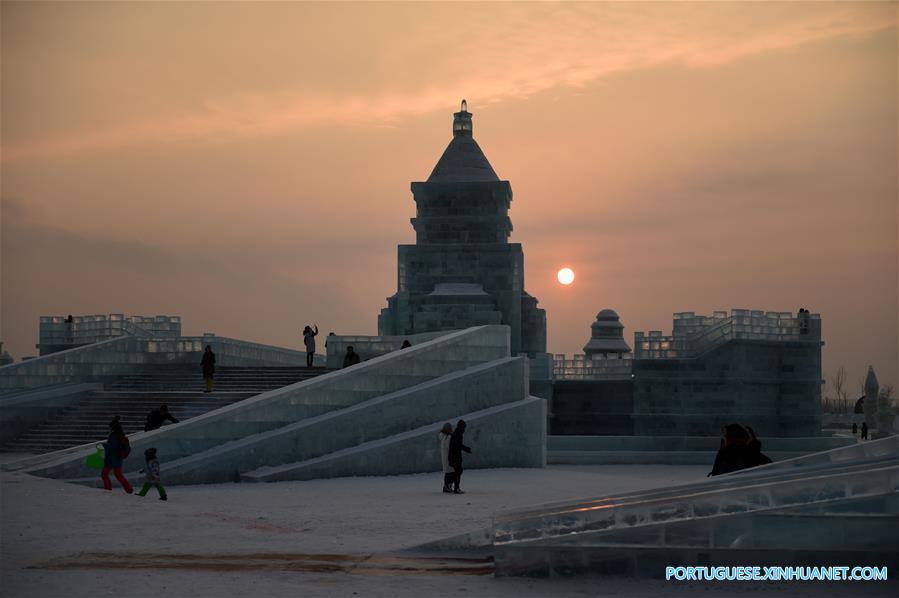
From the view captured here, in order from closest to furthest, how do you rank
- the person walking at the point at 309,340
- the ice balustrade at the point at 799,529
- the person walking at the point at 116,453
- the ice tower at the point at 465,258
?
the ice balustrade at the point at 799,529 < the person walking at the point at 116,453 < the person walking at the point at 309,340 < the ice tower at the point at 465,258

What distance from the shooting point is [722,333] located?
38938 mm

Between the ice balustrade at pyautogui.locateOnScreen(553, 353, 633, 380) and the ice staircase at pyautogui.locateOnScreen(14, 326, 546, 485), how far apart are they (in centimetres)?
1307

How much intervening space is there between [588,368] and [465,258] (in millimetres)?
7578

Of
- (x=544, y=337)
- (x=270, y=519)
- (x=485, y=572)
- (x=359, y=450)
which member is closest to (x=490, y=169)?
(x=544, y=337)

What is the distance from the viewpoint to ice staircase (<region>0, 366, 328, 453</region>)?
2858 centimetres

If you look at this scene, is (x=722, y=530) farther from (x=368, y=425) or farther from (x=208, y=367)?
(x=208, y=367)

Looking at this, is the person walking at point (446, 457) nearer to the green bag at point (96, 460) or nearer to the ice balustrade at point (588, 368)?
the green bag at point (96, 460)

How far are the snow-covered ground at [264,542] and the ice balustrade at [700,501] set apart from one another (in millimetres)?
603

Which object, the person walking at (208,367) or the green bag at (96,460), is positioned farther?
the person walking at (208,367)

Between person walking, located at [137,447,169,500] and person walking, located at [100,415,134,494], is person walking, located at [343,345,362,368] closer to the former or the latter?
person walking, located at [100,415,134,494]

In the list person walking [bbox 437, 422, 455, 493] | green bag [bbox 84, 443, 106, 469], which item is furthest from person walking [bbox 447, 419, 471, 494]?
green bag [bbox 84, 443, 106, 469]

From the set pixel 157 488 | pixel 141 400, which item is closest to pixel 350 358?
pixel 141 400

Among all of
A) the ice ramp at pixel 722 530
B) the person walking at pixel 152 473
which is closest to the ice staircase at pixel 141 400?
the person walking at pixel 152 473

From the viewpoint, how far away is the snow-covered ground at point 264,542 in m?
11.7
